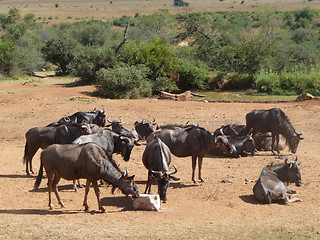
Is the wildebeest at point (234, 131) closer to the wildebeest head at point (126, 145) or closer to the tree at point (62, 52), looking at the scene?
the wildebeest head at point (126, 145)

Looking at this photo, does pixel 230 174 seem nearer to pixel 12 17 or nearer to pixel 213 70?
pixel 213 70

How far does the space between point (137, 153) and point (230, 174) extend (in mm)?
3930

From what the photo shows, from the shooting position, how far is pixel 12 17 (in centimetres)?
6631

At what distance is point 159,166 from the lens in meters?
11.8

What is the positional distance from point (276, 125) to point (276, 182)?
5760 mm

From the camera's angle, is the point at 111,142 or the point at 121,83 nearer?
the point at 111,142

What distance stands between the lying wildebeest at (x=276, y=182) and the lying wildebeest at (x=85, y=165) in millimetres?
3196

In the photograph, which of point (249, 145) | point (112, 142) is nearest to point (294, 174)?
point (249, 145)

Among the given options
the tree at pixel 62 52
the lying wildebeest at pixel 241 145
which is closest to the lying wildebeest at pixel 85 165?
the lying wildebeest at pixel 241 145

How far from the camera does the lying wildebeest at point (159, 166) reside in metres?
11.4

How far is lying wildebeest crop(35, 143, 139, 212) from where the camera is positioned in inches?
421

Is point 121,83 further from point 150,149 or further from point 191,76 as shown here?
point 150,149

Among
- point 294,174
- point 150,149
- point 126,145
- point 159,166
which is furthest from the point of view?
point 126,145

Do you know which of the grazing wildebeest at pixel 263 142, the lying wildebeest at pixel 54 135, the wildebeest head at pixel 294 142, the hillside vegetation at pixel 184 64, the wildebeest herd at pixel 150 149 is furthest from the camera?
the hillside vegetation at pixel 184 64
